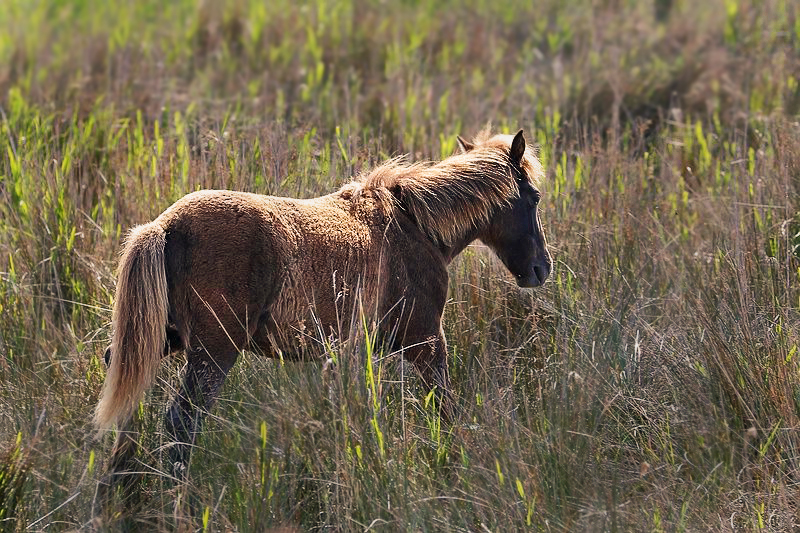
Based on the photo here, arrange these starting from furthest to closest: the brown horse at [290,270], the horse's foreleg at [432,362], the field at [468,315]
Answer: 1. the horse's foreleg at [432,362]
2. the brown horse at [290,270]
3. the field at [468,315]

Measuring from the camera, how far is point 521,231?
568cm

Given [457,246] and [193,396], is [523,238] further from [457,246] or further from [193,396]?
[193,396]

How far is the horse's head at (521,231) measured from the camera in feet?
18.6

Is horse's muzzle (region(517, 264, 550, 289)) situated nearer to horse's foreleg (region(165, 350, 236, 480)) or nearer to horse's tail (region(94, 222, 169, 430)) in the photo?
horse's foreleg (region(165, 350, 236, 480))

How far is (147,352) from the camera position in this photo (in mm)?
4293

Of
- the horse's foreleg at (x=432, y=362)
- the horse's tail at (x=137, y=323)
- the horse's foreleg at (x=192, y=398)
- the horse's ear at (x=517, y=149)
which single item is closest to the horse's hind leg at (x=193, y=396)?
the horse's foreleg at (x=192, y=398)

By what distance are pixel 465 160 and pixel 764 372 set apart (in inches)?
66.2

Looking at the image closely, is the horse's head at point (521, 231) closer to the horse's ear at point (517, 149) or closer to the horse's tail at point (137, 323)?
the horse's ear at point (517, 149)

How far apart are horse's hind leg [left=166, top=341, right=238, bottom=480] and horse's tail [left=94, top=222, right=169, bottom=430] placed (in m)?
0.17

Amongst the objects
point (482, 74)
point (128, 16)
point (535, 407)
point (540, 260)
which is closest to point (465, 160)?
point (540, 260)

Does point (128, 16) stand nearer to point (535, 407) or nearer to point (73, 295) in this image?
point (73, 295)

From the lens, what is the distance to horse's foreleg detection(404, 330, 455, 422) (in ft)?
16.8

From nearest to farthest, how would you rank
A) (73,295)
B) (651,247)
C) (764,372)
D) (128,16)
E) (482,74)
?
(764,372) → (73,295) → (651,247) → (482,74) → (128,16)

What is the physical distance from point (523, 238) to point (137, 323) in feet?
6.95
